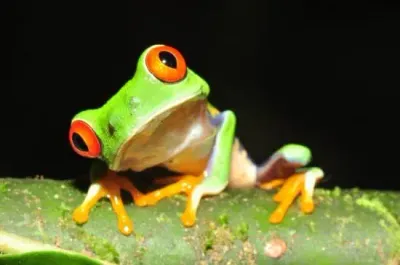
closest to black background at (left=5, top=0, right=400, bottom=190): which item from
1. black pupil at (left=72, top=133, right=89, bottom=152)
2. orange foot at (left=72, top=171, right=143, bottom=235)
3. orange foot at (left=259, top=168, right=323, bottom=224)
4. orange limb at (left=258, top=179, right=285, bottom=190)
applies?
orange limb at (left=258, top=179, right=285, bottom=190)

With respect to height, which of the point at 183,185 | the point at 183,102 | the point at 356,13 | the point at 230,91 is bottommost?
the point at 230,91

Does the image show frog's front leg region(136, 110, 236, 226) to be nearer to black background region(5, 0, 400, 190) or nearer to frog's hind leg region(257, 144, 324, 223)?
frog's hind leg region(257, 144, 324, 223)

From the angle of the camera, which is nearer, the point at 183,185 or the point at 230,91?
the point at 183,185

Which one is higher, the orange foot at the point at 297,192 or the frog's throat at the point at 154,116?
the frog's throat at the point at 154,116

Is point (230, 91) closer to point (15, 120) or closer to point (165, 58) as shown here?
point (15, 120)

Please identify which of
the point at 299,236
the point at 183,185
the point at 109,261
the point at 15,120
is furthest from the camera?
the point at 15,120

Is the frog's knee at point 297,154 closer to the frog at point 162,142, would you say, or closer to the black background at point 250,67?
the frog at point 162,142

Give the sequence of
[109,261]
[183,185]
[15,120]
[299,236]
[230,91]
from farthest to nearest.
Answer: [230,91], [15,120], [183,185], [299,236], [109,261]

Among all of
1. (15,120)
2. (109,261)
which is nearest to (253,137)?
(15,120)

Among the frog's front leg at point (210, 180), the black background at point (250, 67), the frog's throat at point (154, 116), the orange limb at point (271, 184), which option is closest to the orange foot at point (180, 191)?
the frog's front leg at point (210, 180)
